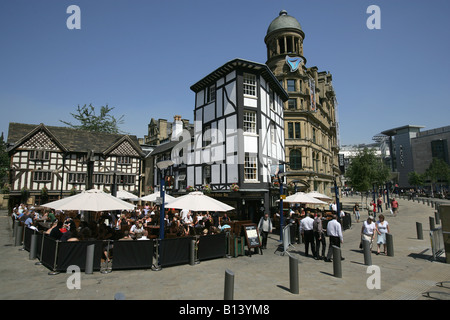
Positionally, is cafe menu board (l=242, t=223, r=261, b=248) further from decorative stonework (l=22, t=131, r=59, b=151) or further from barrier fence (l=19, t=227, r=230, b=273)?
decorative stonework (l=22, t=131, r=59, b=151)

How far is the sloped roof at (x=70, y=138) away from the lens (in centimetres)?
3050

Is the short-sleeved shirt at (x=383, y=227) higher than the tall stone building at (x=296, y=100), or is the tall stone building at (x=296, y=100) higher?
the tall stone building at (x=296, y=100)

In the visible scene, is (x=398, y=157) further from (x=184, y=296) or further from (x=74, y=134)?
(x=184, y=296)

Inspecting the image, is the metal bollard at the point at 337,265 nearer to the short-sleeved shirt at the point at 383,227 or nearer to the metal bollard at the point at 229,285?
the metal bollard at the point at 229,285

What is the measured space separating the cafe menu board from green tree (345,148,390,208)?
27.3m

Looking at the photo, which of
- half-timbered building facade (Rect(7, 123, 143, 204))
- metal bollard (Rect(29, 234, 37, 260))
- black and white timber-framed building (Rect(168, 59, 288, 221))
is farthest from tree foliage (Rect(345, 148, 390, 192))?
metal bollard (Rect(29, 234, 37, 260))

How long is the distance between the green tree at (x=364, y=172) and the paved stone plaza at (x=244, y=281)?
24.8m

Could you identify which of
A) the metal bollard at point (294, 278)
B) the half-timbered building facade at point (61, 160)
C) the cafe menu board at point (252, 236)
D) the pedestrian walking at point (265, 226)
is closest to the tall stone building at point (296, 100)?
the pedestrian walking at point (265, 226)

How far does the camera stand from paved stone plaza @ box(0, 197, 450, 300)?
6.31m

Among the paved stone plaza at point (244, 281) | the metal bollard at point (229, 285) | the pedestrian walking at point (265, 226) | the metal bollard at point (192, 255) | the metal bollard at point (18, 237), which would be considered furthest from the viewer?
the metal bollard at point (18, 237)

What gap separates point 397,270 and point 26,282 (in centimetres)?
1153

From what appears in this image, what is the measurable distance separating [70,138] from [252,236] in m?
32.8

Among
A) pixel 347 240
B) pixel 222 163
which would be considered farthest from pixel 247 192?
pixel 347 240

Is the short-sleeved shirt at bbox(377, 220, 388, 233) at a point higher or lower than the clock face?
lower
